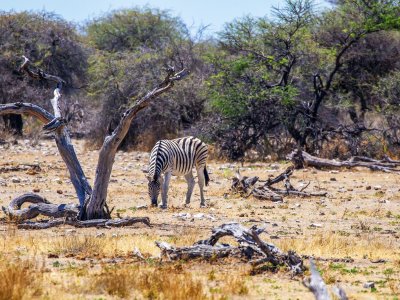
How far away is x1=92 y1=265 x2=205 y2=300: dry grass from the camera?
8.81 meters

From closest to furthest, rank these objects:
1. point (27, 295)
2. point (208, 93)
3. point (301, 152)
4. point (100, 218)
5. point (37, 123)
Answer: point (27, 295), point (100, 218), point (301, 152), point (208, 93), point (37, 123)

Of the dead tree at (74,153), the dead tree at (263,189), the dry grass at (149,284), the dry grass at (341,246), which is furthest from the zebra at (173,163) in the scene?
the dry grass at (149,284)

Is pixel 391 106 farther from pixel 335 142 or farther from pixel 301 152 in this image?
pixel 301 152

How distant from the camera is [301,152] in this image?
25.6m

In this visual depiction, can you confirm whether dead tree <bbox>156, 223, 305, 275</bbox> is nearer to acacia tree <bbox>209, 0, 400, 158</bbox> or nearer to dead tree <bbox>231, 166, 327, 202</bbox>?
dead tree <bbox>231, 166, 327, 202</bbox>

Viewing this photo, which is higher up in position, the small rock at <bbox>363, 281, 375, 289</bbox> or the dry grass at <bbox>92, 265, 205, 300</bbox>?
the dry grass at <bbox>92, 265, 205, 300</bbox>

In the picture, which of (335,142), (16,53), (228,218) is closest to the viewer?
(228,218)

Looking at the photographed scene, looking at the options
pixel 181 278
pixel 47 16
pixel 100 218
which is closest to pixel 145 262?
pixel 181 278

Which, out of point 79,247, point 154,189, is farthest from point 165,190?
point 79,247

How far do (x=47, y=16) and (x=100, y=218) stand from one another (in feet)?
98.9

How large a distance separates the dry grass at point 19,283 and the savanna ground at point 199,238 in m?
0.01

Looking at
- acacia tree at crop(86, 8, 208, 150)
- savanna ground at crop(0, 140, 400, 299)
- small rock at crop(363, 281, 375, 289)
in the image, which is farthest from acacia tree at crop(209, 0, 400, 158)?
small rock at crop(363, 281, 375, 289)

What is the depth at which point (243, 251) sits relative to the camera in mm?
11016

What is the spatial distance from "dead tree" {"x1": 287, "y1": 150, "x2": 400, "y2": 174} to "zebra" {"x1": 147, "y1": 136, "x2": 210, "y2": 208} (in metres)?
6.20
